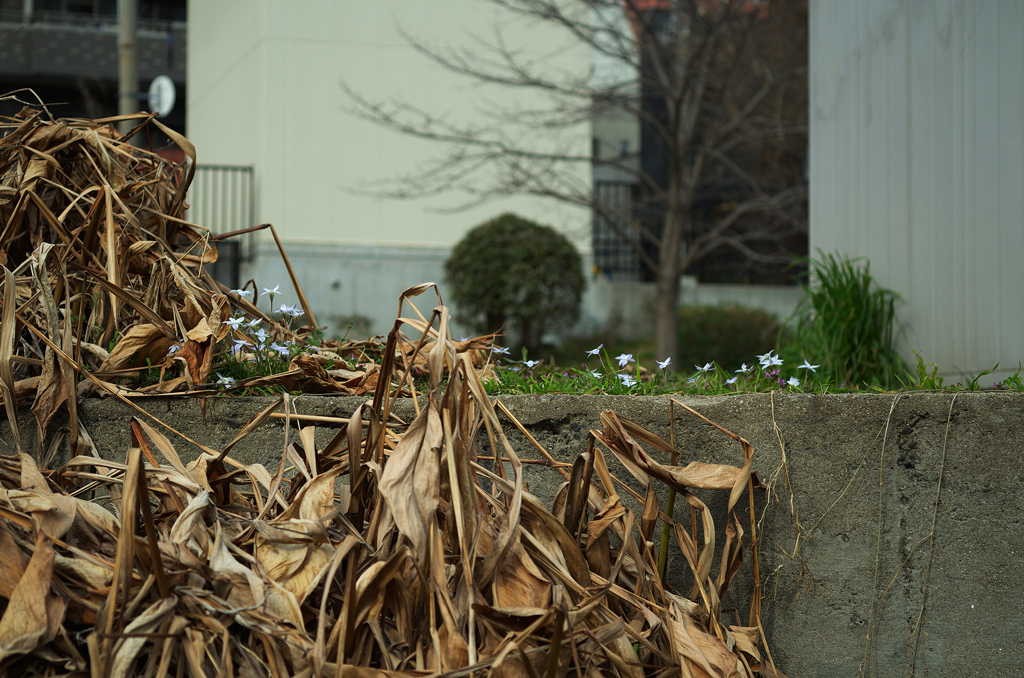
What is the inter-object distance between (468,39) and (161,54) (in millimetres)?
11737

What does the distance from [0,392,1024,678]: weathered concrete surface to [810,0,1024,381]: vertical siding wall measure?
1.18 metres

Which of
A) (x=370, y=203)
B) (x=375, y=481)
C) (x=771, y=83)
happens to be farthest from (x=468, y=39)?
(x=375, y=481)

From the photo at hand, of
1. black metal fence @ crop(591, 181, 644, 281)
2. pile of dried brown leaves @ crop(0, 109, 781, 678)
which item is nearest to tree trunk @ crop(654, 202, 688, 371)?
black metal fence @ crop(591, 181, 644, 281)

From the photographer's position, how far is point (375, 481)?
1358mm

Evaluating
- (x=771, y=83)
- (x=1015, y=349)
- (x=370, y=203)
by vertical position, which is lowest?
(x=1015, y=349)

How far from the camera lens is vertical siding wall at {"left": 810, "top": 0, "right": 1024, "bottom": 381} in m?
2.91

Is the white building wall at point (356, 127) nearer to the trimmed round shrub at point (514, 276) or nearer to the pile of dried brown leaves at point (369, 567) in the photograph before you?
the trimmed round shrub at point (514, 276)

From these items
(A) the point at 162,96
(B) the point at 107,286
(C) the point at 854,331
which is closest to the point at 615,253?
(A) the point at 162,96

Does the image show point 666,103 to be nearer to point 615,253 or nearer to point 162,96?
point 615,253

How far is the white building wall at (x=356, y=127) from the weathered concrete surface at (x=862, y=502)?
27.0 ft

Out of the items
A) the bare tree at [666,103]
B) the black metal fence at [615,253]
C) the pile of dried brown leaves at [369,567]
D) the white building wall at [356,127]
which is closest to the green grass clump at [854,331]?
the pile of dried brown leaves at [369,567]

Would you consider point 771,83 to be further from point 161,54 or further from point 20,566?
point 161,54

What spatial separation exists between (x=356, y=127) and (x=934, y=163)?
8.44m

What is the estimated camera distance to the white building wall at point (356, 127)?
1030 centimetres
